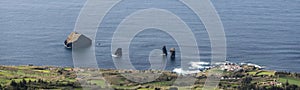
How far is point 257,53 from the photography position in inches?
2788

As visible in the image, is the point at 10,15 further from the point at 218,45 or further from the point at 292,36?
the point at 292,36

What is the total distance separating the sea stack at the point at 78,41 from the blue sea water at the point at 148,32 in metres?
1.33

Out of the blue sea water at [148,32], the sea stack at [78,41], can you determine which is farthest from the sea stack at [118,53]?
the sea stack at [78,41]

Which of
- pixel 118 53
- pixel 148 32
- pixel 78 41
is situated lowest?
pixel 118 53

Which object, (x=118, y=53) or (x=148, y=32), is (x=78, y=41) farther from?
(x=148, y=32)

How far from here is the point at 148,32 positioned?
81.6 metres

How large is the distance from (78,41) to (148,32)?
1099cm

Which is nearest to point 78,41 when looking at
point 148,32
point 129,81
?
point 148,32

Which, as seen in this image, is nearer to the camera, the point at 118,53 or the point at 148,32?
the point at 118,53

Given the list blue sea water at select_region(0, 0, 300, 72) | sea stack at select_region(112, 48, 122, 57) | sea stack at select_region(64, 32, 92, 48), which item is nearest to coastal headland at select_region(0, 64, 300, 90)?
blue sea water at select_region(0, 0, 300, 72)

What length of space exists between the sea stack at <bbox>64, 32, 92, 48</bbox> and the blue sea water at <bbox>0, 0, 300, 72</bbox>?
4.35 ft

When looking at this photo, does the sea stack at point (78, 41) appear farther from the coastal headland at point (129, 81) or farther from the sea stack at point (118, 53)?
the coastal headland at point (129, 81)

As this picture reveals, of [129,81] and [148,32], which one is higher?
[148,32]

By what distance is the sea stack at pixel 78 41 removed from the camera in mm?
75125
